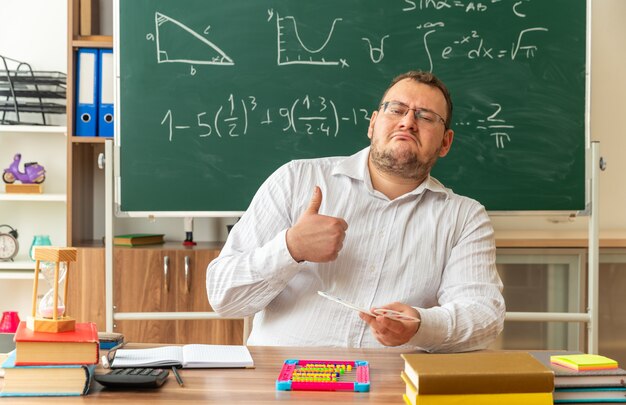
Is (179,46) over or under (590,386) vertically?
over

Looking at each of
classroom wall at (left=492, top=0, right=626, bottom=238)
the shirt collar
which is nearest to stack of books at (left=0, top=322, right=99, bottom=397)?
the shirt collar

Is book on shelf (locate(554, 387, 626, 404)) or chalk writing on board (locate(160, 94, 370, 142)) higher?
chalk writing on board (locate(160, 94, 370, 142))

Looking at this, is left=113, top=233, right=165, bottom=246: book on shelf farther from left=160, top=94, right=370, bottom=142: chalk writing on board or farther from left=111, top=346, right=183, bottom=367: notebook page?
left=111, top=346, right=183, bottom=367: notebook page

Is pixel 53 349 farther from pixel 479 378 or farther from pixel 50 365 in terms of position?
pixel 479 378

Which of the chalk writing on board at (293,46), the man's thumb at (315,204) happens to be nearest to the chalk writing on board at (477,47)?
the chalk writing on board at (293,46)

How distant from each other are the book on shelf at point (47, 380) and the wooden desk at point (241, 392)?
17mm

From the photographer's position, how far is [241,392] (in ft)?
4.30

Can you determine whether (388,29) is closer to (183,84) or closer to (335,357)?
(183,84)

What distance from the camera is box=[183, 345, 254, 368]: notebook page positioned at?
4.85 feet

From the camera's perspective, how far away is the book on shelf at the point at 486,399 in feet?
3.73

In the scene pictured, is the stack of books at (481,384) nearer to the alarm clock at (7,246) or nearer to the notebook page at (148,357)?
the notebook page at (148,357)

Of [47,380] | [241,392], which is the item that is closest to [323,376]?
[241,392]

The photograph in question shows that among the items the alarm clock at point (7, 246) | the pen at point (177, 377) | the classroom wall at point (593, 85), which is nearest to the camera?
the pen at point (177, 377)

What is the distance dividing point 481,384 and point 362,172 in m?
1.03
